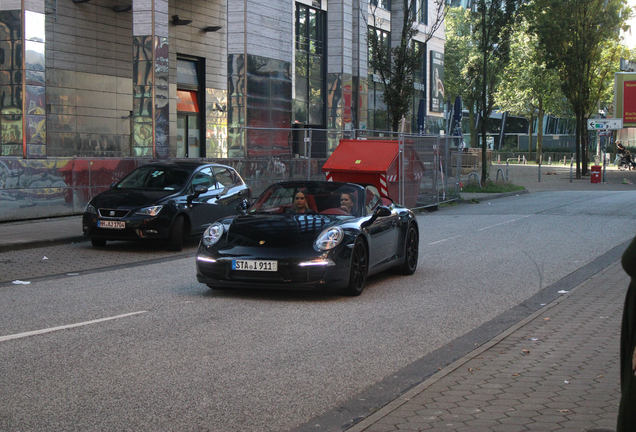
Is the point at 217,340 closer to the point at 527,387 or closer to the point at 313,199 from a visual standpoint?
the point at 527,387

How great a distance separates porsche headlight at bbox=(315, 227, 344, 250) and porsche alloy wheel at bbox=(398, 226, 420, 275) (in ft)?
6.91

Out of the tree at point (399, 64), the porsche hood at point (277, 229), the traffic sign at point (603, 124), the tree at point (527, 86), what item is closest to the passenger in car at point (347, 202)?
the porsche hood at point (277, 229)

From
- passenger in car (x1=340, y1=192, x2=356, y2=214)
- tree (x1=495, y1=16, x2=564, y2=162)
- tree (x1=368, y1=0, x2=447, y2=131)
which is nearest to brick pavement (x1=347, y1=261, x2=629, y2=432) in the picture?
passenger in car (x1=340, y1=192, x2=356, y2=214)

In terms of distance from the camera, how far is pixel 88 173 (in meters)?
18.2

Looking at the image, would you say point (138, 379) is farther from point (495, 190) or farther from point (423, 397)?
point (495, 190)

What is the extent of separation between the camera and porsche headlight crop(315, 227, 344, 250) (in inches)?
322

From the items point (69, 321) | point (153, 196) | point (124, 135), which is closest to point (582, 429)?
point (69, 321)

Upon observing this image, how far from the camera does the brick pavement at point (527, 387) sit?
4.27 metres

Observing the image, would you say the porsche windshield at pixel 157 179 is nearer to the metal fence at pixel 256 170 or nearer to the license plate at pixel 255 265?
the metal fence at pixel 256 170

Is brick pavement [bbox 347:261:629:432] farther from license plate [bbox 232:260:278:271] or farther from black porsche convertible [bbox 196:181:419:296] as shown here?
license plate [bbox 232:260:278:271]

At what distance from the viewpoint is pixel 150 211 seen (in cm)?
1255

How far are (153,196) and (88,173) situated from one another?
5.98 m

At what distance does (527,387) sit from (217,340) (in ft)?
8.58

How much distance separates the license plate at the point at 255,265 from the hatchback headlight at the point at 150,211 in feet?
15.8
